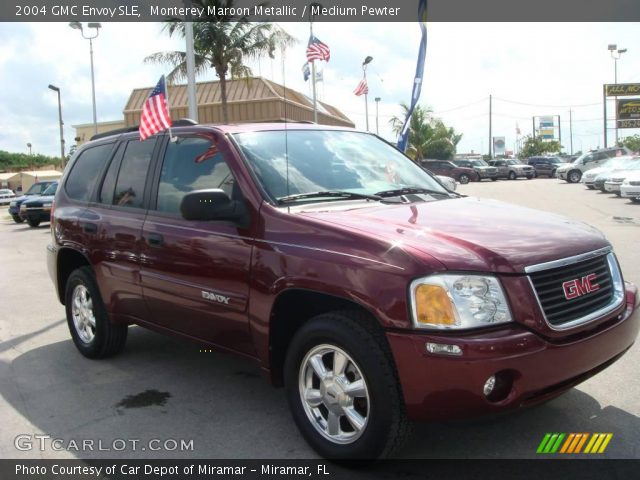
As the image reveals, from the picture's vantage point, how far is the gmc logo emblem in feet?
9.87

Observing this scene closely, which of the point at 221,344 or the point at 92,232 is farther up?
the point at 92,232

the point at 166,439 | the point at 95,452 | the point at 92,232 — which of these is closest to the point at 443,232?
the point at 166,439

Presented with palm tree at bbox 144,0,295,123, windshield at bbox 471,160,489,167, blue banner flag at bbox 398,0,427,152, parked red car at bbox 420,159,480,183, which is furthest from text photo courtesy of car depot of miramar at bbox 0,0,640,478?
windshield at bbox 471,160,489,167

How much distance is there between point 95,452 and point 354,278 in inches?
73.4

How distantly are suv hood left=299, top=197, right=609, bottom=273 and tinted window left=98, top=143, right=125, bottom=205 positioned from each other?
2178 millimetres

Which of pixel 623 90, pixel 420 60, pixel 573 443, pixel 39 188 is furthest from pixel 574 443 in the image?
pixel 623 90

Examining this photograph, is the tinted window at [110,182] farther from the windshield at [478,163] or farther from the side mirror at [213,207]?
the windshield at [478,163]

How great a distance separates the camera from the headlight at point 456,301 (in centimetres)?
275

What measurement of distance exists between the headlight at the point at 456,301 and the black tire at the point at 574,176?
33.1 metres

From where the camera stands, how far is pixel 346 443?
312 centimetres

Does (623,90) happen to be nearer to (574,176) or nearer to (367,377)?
(574,176)

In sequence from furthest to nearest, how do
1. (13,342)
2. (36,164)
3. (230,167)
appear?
(36,164) → (13,342) → (230,167)

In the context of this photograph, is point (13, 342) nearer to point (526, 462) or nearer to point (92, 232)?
point (92, 232)

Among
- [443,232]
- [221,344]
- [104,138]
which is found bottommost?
[221,344]
